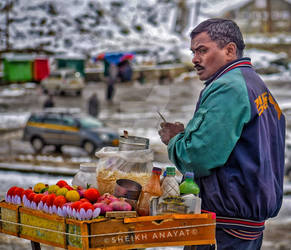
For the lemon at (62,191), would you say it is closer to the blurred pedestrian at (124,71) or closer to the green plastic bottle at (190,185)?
the green plastic bottle at (190,185)

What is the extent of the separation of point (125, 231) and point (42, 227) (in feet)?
1.59

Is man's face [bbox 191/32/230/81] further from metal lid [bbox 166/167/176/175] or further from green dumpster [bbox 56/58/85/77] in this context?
green dumpster [bbox 56/58/85/77]

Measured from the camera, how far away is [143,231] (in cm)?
312

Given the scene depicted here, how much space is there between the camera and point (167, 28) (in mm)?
71062

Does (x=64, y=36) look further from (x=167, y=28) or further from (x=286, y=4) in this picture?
(x=286, y=4)

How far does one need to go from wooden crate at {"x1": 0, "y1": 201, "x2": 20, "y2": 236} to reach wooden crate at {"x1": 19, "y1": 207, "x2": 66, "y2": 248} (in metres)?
0.03

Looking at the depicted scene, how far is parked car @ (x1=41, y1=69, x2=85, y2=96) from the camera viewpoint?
35.3 meters

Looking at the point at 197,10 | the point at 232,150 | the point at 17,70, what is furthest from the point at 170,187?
the point at 197,10

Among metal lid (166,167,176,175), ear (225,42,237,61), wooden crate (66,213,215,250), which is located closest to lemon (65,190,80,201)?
wooden crate (66,213,215,250)

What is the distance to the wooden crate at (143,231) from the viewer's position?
9.95ft

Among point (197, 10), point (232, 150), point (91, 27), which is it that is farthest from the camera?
point (197, 10)

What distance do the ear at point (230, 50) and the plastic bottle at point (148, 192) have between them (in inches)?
30.0

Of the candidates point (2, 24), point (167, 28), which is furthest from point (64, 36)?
point (167, 28)

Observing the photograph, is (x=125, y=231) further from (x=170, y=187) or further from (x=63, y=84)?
A: (x=63, y=84)
